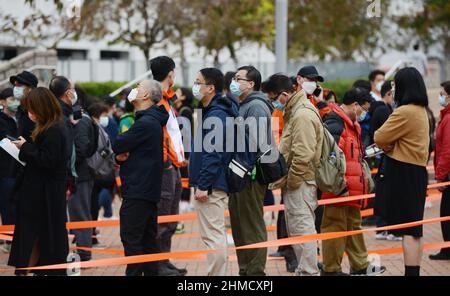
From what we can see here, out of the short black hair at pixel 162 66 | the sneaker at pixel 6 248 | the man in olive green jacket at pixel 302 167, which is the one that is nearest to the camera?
the man in olive green jacket at pixel 302 167

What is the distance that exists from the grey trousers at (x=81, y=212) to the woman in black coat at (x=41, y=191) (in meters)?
1.93

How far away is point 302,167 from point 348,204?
77 centimetres

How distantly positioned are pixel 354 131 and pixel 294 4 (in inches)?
882

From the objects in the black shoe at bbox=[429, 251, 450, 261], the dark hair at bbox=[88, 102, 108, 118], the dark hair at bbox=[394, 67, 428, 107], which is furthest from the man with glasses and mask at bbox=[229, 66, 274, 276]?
the dark hair at bbox=[88, 102, 108, 118]

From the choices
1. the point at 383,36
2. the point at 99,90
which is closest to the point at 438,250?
the point at 99,90

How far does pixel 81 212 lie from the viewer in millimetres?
9914

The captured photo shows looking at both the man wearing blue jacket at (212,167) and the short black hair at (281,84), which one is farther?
the short black hair at (281,84)

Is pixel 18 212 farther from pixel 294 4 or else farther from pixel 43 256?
pixel 294 4

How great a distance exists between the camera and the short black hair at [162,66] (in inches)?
334

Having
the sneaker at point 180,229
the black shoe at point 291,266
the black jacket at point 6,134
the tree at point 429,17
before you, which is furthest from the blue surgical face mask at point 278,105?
the tree at point 429,17

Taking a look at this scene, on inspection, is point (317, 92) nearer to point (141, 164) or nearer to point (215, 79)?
point (215, 79)

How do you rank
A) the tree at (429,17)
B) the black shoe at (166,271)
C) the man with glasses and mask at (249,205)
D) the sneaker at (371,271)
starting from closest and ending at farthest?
the man with glasses and mask at (249,205)
the sneaker at (371,271)
the black shoe at (166,271)
the tree at (429,17)

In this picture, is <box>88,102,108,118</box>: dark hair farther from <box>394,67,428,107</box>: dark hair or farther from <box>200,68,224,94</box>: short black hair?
<box>394,67,428,107</box>: dark hair

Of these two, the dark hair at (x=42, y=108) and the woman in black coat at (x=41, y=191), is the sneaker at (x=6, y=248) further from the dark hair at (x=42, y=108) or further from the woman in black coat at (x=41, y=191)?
the dark hair at (x=42, y=108)
